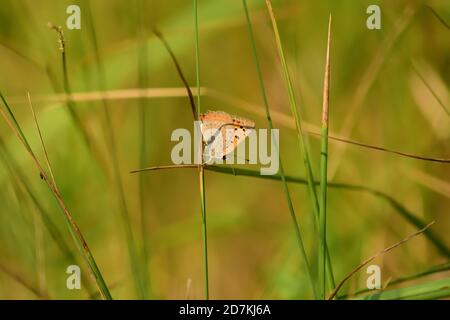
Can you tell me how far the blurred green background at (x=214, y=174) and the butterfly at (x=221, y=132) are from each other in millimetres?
250

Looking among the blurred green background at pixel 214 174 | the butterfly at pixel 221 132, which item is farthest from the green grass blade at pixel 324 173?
the blurred green background at pixel 214 174

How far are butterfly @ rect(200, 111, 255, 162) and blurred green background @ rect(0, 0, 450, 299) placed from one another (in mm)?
250

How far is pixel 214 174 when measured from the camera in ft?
6.56

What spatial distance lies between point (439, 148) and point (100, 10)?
101 centimetres

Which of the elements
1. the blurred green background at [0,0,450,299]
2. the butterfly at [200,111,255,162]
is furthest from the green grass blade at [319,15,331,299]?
the blurred green background at [0,0,450,299]

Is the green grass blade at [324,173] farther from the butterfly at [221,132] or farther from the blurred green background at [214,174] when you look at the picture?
the blurred green background at [214,174]

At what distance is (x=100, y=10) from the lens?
2016 mm

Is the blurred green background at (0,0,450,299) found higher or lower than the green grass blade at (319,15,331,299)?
higher

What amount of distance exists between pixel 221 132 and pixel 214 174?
0.71 meters

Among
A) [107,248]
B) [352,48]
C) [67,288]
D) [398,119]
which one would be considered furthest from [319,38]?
[67,288]

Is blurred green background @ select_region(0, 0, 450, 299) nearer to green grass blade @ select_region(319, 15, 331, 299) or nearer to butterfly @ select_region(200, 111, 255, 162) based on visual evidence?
butterfly @ select_region(200, 111, 255, 162)

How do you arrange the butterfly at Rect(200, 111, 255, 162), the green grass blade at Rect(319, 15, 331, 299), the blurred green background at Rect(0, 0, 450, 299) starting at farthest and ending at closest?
the blurred green background at Rect(0, 0, 450, 299) → the butterfly at Rect(200, 111, 255, 162) → the green grass blade at Rect(319, 15, 331, 299)

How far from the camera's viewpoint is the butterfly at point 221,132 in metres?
1.29

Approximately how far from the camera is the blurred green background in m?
1.60
